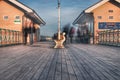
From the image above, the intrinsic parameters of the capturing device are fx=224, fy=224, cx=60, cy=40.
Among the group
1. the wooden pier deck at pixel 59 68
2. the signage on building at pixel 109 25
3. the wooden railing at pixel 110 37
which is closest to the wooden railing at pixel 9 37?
the wooden railing at pixel 110 37

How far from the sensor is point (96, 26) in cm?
3088

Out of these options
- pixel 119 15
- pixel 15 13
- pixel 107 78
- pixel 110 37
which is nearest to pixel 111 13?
pixel 119 15

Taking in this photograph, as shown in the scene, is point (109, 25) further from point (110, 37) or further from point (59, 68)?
point (59, 68)

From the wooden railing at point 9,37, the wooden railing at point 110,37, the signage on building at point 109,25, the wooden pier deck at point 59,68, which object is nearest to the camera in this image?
the wooden pier deck at point 59,68

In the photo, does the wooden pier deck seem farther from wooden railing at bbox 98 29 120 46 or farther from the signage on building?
the signage on building

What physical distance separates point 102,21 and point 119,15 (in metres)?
2.63

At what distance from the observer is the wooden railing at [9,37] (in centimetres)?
2060

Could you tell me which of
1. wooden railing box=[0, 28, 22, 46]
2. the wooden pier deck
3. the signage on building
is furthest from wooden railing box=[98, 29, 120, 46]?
Result: the wooden pier deck

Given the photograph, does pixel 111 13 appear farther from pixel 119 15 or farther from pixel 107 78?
pixel 107 78

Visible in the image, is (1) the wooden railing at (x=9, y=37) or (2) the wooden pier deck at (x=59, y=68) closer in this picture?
(2) the wooden pier deck at (x=59, y=68)

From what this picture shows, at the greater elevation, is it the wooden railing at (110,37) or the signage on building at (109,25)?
the signage on building at (109,25)

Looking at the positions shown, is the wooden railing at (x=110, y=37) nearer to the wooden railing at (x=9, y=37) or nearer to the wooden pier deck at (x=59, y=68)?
the wooden railing at (x=9, y=37)

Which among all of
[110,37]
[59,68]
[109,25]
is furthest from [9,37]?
[59,68]

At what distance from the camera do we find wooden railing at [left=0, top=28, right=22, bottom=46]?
20605 millimetres
